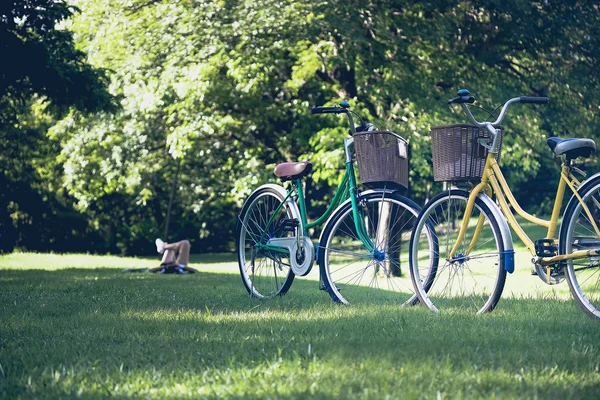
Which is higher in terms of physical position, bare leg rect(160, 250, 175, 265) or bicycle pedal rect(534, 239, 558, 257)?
bicycle pedal rect(534, 239, 558, 257)

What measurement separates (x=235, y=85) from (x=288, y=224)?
10.1 metres

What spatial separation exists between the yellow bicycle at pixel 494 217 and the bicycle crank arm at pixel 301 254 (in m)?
0.88

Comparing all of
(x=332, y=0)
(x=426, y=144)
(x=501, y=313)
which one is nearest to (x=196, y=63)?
(x=332, y=0)

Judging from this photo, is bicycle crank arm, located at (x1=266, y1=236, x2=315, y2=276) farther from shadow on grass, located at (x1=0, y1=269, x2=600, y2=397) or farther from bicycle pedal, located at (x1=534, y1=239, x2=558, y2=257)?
bicycle pedal, located at (x1=534, y1=239, x2=558, y2=257)

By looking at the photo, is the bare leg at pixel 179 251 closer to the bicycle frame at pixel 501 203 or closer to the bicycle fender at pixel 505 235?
the bicycle frame at pixel 501 203

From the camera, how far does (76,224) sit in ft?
74.4

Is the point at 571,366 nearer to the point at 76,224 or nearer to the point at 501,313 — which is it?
the point at 501,313

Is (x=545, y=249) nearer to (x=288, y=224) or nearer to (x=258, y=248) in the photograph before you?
(x=288, y=224)

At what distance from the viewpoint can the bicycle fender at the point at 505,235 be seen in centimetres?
487

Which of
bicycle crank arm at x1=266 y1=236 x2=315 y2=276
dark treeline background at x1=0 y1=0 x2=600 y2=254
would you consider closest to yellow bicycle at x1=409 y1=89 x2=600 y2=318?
bicycle crank arm at x1=266 y1=236 x2=315 y2=276

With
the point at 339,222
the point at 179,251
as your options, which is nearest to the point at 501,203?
the point at 339,222

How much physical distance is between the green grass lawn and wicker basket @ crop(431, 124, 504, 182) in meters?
0.94

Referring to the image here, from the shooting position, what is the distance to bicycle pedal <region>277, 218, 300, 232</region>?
6483 mm

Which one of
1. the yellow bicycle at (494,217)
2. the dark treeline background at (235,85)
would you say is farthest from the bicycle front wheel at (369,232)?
the dark treeline background at (235,85)
